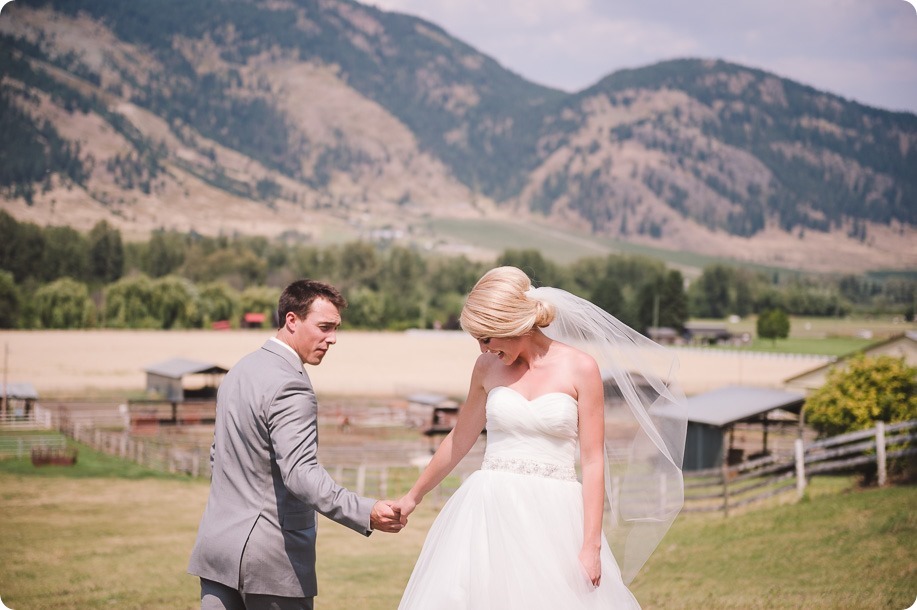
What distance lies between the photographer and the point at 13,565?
13.9 metres

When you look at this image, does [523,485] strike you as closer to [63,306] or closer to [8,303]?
[8,303]

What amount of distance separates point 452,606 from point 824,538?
8.63 metres

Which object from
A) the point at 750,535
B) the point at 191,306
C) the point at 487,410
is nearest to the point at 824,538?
the point at 750,535

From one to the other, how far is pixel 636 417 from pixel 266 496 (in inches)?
81.9

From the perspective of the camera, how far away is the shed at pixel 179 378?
4403 cm

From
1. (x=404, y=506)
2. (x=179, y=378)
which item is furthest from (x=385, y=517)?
(x=179, y=378)

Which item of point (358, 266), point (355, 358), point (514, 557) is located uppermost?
point (358, 266)

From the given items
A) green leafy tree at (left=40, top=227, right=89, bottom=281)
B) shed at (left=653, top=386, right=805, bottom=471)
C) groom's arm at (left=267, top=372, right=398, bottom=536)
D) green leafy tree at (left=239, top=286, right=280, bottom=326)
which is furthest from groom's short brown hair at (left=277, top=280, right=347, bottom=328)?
green leafy tree at (left=239, top=286, right=280, bottom=326)

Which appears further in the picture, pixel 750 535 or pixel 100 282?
pixel 100 282

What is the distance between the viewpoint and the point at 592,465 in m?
4.25

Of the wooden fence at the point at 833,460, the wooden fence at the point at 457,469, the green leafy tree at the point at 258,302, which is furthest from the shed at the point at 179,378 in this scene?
the wooden fence at the point at 833,460

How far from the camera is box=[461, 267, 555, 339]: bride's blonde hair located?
431 cm

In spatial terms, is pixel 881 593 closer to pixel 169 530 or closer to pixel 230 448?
pixel 230 448

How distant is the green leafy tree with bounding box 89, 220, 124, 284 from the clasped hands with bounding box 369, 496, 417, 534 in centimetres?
7862
